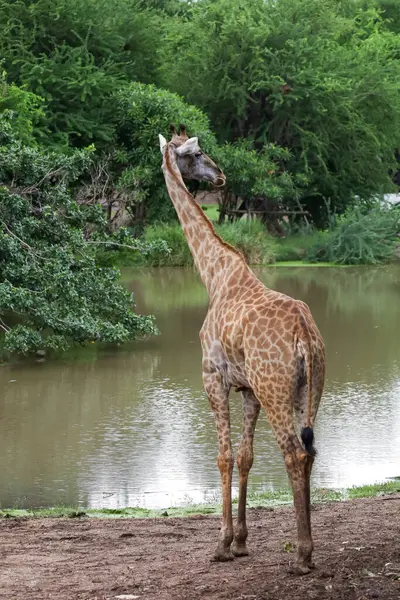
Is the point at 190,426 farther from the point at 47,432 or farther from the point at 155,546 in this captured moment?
the point at 155,546

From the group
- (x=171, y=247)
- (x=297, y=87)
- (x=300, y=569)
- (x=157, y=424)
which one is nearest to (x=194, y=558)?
(x=300, y=569)

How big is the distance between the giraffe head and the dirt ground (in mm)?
2361

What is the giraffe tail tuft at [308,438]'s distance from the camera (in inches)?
214

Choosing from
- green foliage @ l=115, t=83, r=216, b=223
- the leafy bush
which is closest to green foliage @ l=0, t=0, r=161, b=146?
green foliage @ l=115, t=83, r=216, b=223

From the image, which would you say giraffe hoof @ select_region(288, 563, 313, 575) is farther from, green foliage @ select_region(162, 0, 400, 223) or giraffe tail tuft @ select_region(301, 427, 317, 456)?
green foliage @ select_region(162, 0, 400, 223)

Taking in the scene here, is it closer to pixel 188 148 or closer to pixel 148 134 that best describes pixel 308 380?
pixel 188 148

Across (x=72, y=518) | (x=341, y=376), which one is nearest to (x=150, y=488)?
(x=72, y=518)

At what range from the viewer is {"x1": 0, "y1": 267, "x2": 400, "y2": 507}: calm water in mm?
9445

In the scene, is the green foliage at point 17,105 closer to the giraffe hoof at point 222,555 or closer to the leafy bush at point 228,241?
the leafy bush at point 228,241

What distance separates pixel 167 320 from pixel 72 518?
1221 centimetres

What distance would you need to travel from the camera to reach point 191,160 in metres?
7.52

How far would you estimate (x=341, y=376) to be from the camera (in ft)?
48.2

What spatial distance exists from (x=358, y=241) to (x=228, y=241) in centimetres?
437

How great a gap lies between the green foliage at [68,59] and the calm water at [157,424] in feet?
37.5
